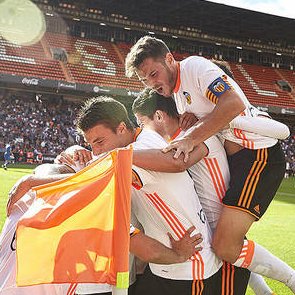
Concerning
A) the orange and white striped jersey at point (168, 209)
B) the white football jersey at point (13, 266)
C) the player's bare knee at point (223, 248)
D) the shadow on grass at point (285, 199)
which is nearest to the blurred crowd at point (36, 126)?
the shadow on grass at point (285, 199)

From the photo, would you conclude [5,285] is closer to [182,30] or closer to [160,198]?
[160,198]

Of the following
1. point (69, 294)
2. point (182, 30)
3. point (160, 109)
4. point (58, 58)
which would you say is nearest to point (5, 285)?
point (69, 294)

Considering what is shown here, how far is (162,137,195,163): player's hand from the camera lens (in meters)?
2.65

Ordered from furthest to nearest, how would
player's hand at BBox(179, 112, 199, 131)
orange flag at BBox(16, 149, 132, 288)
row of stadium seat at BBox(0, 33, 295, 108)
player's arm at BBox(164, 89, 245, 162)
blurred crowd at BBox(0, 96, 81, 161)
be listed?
row of stadium seat at BBox(0, 33, 295, 108), blurred crowd at BBox(0, 96, 81, 161), player's hand at BBox(179, 112, 199, 131), player's arm at BBox(164, 89, 245, 162), orange flag at BBox(16, 149, 132, 288)

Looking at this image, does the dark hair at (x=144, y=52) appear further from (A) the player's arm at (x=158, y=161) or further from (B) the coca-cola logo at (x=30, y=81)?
(B) the coca-cola logo at (x=30, y=81)

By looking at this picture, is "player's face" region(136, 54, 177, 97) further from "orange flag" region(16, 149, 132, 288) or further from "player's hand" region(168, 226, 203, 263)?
"orange flag" region(16, 149, 132, 288)

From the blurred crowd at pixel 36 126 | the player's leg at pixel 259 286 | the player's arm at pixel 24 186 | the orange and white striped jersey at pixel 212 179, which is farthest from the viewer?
the blurred crowd at pixel 36 126

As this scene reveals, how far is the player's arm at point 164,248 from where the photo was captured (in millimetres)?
2613

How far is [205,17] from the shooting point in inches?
1524

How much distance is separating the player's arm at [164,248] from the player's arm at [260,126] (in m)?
0.94

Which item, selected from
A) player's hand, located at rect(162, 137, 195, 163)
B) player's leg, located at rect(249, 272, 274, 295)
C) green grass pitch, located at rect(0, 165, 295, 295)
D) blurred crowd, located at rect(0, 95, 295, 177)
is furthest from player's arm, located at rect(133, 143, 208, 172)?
blurred crowd, located at rect(0, 95, 295, 177)

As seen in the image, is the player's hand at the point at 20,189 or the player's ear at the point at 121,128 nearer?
the player's ear at the point at 121,128

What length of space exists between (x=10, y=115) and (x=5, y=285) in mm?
30345

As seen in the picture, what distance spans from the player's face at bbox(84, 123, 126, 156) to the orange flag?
636 millimetres
